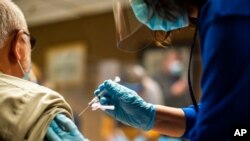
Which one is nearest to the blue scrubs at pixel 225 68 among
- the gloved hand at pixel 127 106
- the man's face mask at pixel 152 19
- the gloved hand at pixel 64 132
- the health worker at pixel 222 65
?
the health worker at pixel 222 65

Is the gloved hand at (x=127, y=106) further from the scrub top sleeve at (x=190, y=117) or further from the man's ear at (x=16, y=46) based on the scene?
the man's ear at (x=16, y=46)

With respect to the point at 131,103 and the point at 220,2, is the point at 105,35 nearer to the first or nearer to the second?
the point at 131,103

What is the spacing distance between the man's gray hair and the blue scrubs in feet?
2.08

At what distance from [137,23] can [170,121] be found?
38 centimetres

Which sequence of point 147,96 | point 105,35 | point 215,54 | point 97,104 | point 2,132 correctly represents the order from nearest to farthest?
point 215,54 < point 2,132 < point 97,104 < point 147,96 < point 105,35

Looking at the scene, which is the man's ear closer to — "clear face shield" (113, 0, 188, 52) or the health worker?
"clear face shield" (113, 0, 188, 52)

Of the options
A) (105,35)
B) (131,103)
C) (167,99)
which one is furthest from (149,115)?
(105,35)

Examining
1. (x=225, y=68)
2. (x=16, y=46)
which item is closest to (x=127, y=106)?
(x=16, y=46)

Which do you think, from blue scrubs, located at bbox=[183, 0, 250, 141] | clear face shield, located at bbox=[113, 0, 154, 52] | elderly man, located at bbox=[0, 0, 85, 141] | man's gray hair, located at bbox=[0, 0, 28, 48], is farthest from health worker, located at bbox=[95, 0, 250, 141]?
man's gray hair, located at bbox=[0, 0, 28, 48]

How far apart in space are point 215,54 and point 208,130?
180 mm

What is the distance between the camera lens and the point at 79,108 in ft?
20.0

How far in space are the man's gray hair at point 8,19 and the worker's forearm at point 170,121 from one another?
0.56 metres

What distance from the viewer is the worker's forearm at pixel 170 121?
4.99ft

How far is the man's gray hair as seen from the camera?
1.34 m
